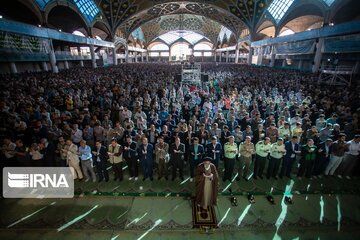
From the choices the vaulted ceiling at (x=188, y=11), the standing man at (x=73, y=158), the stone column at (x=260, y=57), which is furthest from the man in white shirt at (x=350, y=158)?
the stone column at (x=260, y=57)

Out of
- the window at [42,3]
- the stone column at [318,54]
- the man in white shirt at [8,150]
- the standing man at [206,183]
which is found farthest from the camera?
the window at [42,3]

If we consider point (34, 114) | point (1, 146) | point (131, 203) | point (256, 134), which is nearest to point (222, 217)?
point (131, 203)

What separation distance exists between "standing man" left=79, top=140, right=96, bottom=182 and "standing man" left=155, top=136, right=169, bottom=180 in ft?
6.95

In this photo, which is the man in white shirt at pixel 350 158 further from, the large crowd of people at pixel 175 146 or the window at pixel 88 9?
the window at pixel 88 9

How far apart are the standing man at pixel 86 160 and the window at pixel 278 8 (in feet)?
115

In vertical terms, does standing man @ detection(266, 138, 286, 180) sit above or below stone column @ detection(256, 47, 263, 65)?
below

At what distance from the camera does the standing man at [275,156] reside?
20.0 ft

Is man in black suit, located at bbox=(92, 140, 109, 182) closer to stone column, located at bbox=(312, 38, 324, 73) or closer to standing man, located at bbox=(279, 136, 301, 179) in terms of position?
standing man, located at bbox=(279, 136, 301, 179)

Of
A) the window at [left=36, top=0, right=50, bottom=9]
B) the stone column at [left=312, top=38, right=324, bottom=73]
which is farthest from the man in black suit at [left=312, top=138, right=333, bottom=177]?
the window at [left=36, top=0, right=50, bottom=9]

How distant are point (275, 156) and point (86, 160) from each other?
6.05 m

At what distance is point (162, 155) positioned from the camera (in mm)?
6289

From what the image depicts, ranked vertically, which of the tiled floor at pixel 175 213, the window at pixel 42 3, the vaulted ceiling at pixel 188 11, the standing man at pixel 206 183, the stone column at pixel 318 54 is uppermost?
the vaulted ceiling at pixel 188 11

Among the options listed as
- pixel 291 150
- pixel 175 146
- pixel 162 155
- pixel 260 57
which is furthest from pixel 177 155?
pixel 260 57

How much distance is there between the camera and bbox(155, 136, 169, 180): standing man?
6.28 metres
